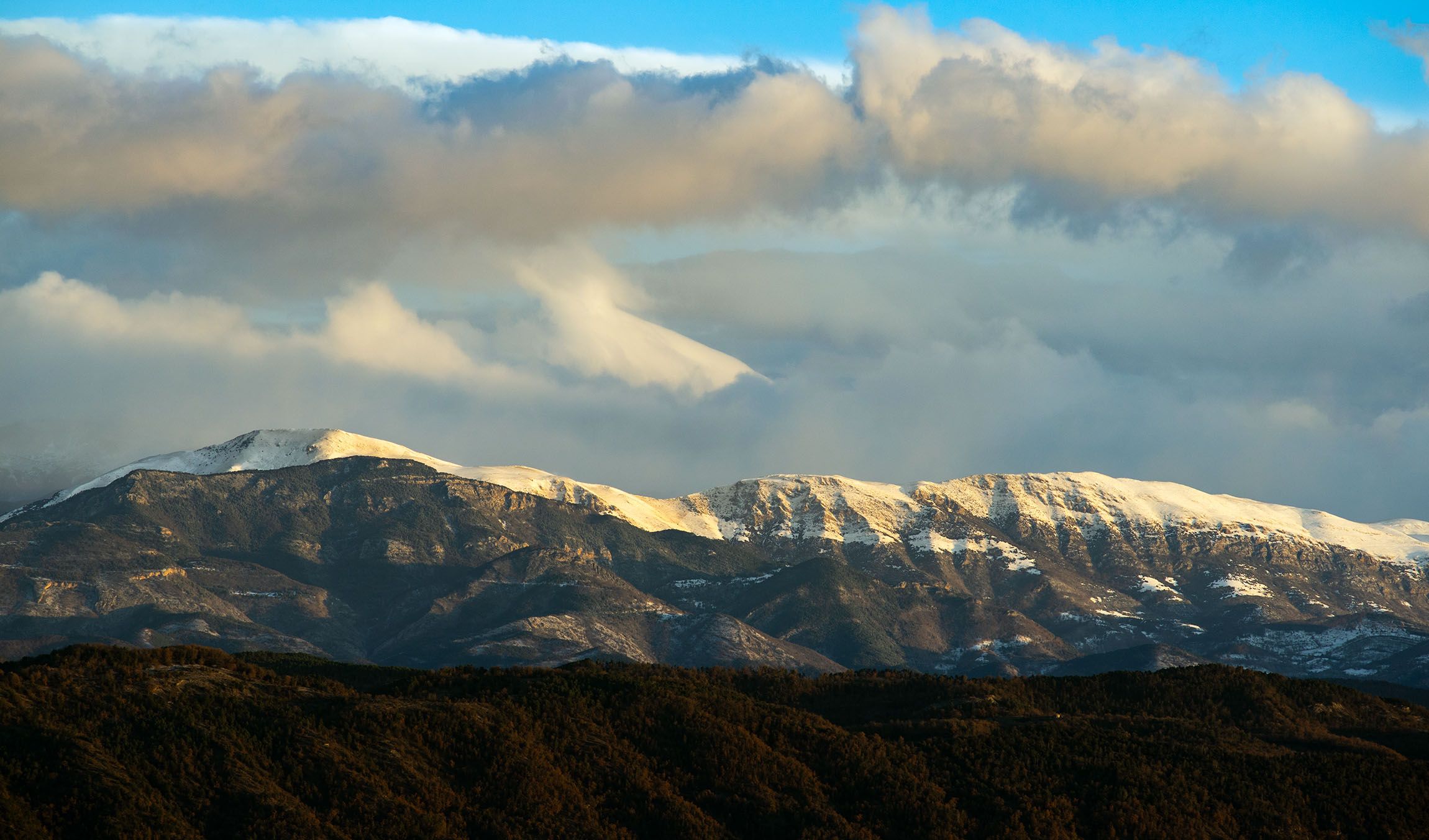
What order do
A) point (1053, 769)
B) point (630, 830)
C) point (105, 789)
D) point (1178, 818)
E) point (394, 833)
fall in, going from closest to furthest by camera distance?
1. point (105, 789)
2. point (394, 833)
3. point (630, 830)
4. point (1178, 818)
5. point (1053, 769)

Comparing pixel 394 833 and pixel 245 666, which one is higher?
pixel 245 666

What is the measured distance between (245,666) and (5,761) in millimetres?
53818

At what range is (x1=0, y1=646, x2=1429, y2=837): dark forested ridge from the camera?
147250mm

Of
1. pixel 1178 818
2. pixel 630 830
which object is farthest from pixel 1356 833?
pixel 630 830

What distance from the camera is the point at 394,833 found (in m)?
151

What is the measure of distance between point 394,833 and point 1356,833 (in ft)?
352

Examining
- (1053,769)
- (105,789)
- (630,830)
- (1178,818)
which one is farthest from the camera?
(1053,769)

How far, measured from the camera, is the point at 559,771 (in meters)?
169

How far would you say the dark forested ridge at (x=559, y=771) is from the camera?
147 meters

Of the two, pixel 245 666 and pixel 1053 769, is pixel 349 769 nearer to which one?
pixel 245 666

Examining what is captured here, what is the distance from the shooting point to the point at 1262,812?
17838 cm

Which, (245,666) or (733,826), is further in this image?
(245,666)

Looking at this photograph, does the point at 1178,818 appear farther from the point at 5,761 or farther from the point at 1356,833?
the point at 5,761

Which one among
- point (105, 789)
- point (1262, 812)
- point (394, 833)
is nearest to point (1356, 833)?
point (1262, 812)
